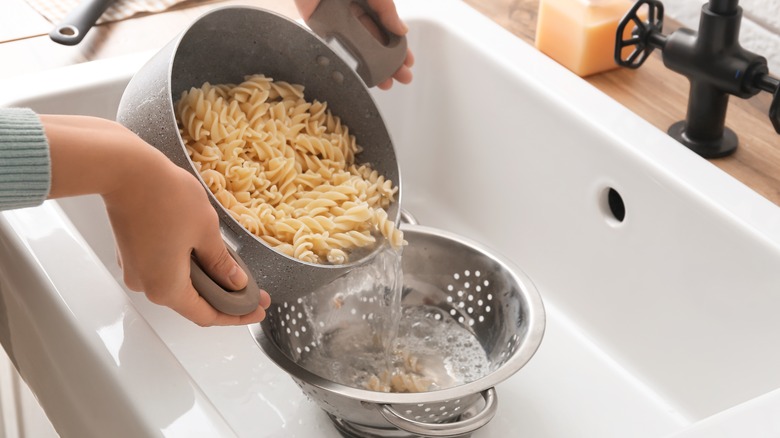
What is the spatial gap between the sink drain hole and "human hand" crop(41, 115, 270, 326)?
0.48 m

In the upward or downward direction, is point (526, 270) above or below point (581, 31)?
below

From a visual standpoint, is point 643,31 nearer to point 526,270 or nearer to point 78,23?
point 526,270

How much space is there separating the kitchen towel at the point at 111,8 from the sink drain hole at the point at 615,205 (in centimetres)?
64

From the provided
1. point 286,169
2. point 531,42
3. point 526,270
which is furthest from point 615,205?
point 286,169

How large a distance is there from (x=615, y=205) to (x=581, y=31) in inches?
8.5

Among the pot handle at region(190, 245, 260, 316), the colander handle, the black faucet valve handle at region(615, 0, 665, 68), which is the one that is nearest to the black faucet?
the black faucet valve handle at region(615, 0, 665, 68)

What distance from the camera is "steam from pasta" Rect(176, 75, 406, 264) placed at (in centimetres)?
80

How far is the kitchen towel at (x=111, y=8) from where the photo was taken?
1305 mm

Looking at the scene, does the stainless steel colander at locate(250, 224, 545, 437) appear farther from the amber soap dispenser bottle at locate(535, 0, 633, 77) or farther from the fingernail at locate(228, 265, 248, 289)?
the amber soap dispenser bottle at locate(535, 0, 633, 77)

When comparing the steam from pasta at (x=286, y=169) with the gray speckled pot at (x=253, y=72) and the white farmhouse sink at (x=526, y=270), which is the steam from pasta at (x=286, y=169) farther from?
the white farmhouse sink at (x=526, y=270)

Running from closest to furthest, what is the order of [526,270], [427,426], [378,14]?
[427,426] → [378,14] → [526,270]

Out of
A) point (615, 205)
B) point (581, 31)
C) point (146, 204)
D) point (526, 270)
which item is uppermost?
point (146, 204)

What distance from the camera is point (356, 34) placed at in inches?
39.4

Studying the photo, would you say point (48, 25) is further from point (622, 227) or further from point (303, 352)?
→ point (622, 227)
